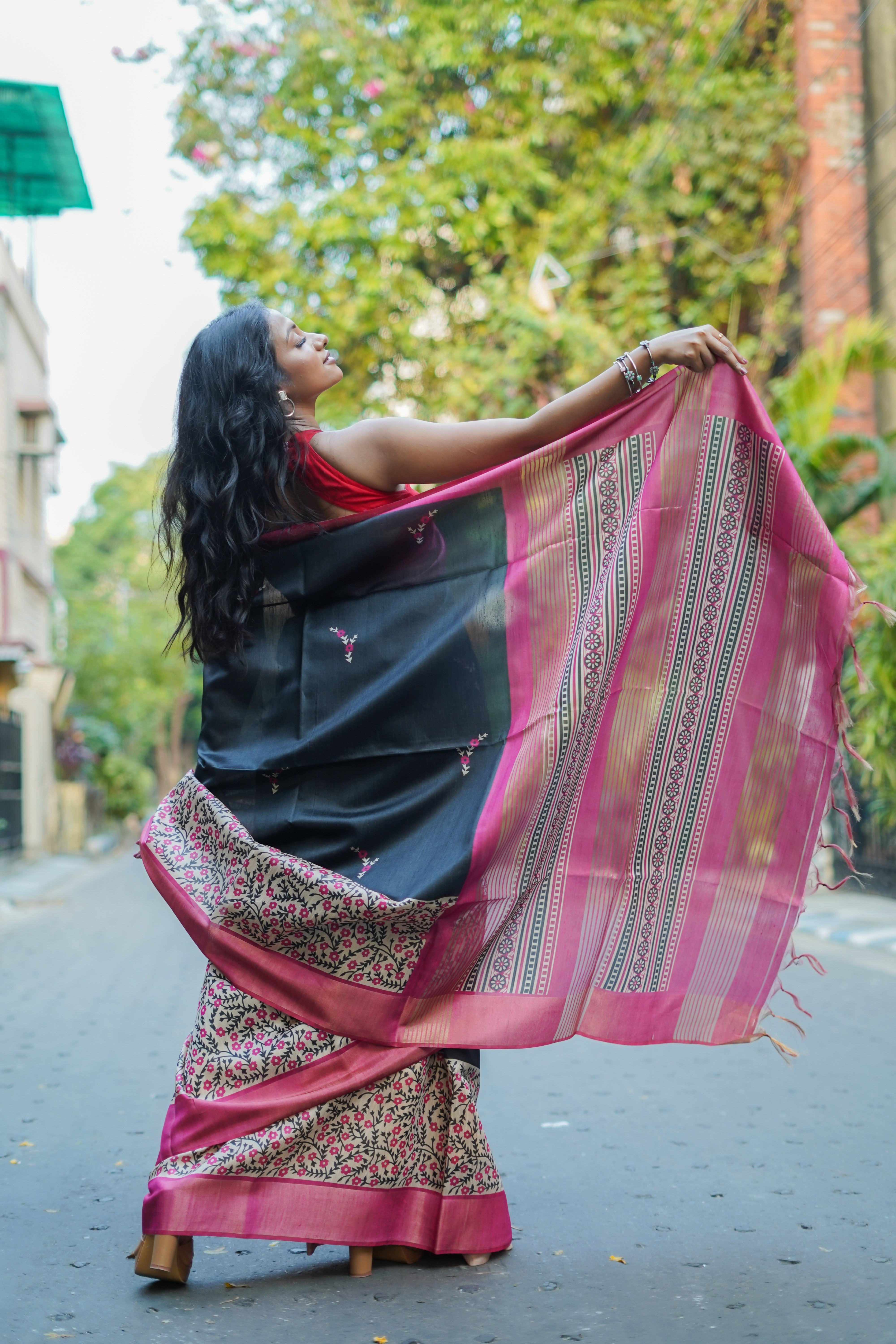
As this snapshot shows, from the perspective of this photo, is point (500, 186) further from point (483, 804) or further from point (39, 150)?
point (483, 804)

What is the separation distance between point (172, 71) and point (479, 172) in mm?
3201

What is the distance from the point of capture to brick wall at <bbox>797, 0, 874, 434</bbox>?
13883mm

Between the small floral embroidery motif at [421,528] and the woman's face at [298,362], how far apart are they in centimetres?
34

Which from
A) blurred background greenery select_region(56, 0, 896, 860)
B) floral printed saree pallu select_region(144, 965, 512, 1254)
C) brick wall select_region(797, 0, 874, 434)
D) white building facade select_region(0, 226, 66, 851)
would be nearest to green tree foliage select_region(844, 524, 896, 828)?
blurred background greenery select_region(56, 0, 896, 860)

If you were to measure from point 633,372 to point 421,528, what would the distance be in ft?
1.79

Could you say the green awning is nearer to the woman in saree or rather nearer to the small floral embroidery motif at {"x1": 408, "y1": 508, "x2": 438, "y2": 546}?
the woman in saree

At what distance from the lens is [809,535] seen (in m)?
2.96

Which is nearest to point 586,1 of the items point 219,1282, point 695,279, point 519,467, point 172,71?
point 695,279

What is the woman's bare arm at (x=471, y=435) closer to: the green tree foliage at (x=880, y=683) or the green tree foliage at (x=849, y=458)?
the green tree foliage at (x=880, y=683)

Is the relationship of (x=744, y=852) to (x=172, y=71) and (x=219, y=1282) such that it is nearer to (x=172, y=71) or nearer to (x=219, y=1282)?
(x=219, y=1282)

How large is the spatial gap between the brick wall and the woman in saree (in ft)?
38.6

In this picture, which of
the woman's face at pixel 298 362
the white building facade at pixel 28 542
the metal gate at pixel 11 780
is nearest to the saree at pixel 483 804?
the woman's face at pixel 298 362

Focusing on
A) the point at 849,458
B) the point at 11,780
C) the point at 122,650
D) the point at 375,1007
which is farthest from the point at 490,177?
the point at 122,650

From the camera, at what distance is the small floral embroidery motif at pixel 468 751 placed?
2.84 meters
